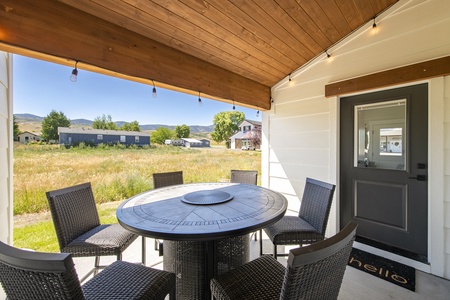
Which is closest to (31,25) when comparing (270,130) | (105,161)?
(105,161)

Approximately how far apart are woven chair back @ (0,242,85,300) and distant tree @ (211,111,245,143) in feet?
20.1

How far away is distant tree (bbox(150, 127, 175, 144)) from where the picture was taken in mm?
4358

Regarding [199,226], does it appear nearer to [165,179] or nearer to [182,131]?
[165,179]

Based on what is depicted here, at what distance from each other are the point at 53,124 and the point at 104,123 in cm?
77

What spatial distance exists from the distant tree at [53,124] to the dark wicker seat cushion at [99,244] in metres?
1.92

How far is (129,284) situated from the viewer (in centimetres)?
118

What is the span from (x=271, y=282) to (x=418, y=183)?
7.12ft

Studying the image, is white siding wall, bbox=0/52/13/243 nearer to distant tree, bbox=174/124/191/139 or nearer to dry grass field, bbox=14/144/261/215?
dry grass field, bbox=14/144/261/215

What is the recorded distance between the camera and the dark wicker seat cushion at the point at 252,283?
1.13 m

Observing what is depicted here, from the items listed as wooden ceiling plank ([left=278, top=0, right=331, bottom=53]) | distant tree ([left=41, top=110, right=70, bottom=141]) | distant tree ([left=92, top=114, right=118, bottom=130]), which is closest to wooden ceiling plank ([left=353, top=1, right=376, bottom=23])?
wooden ceiling plank ([left=278, top=0, right=331, bottom=53])

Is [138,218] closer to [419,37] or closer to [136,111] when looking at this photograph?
[419,37]

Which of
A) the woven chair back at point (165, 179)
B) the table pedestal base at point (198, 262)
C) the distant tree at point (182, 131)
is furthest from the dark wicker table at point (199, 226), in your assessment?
the distant tree at point (182, 131)

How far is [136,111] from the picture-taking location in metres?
4.73

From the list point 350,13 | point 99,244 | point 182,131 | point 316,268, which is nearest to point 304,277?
point 316,268
